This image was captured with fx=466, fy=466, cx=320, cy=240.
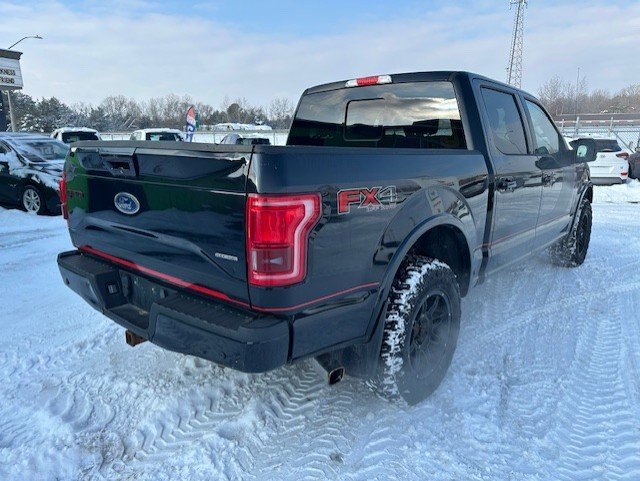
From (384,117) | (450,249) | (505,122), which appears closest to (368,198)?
(450,249)

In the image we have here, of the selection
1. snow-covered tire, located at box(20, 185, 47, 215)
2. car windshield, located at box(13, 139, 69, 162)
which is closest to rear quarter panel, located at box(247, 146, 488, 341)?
snow-covered tire, located at box(20, 185, 47, 215)

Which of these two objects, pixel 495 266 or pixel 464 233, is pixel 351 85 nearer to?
pixel 464 233

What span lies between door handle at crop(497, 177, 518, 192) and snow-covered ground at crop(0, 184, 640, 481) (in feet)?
3.84

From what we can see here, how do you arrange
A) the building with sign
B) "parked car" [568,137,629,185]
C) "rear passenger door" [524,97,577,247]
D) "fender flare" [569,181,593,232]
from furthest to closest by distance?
the building with sign → "parked car" [568,137,629,185] → "fender flare" [569,181,593,232] → "rear passenger door" [524,97,577,247]

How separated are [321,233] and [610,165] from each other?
14545 mm

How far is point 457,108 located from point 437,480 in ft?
7.83

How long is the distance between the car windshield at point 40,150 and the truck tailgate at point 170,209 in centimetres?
760

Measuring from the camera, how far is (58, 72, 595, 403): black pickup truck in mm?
1969

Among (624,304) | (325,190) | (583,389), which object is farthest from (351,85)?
(624,304)

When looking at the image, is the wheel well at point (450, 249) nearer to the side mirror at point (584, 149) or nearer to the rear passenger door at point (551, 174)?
the rear passenger door at point (551, 174)

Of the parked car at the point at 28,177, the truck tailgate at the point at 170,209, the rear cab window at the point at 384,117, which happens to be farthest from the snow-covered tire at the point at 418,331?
the parked car at the point at 28,177

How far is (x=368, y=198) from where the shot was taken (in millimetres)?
2234

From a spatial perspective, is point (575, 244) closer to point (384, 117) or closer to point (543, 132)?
point (543, 132)

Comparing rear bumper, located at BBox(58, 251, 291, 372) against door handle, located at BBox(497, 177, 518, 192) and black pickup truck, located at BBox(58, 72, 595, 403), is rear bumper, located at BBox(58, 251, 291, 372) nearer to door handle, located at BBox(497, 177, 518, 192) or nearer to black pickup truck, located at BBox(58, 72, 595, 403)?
black pickup truck, located at BBox(58, 72, 595, 403)
